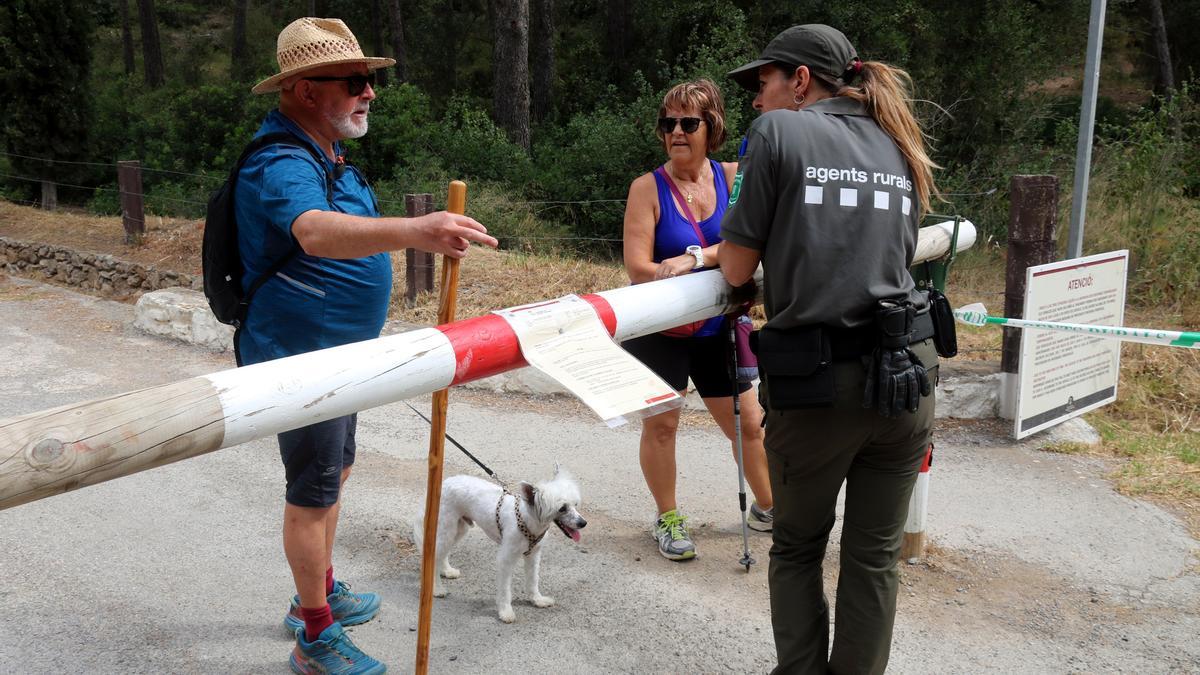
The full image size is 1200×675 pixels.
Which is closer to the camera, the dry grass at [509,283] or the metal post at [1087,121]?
the metal post at [1087,121]

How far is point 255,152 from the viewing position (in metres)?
2.78

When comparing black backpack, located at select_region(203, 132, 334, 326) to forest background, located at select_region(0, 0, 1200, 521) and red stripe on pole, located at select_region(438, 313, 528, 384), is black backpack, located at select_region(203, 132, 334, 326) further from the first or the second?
forest background, located at select_region(0, 0, 1200, 521)

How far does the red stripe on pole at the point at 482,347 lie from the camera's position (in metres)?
2.30

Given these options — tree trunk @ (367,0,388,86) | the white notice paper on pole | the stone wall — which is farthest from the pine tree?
the white notice paper on pole

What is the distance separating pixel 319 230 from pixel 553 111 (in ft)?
63.2

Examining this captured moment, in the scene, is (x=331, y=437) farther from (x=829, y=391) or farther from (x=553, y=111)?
(x=553, y=111)

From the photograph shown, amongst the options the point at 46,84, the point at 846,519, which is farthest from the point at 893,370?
Answer: the point at 46,84

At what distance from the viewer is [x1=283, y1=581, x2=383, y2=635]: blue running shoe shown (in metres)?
3.52


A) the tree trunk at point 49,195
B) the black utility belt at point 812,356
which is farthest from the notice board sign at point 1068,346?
the tree trunk at point 49,195

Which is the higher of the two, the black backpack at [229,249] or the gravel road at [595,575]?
the black backpack at [229,249]

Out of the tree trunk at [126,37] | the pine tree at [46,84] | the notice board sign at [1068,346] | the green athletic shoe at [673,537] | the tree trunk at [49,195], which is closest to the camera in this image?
the green athletic shoe at [673,537]

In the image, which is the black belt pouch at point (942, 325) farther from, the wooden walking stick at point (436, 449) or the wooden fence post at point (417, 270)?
the wooden fence post at point (417, 270)

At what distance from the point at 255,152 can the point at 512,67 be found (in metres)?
14.1

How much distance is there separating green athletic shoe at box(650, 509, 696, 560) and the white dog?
25.7 inches
